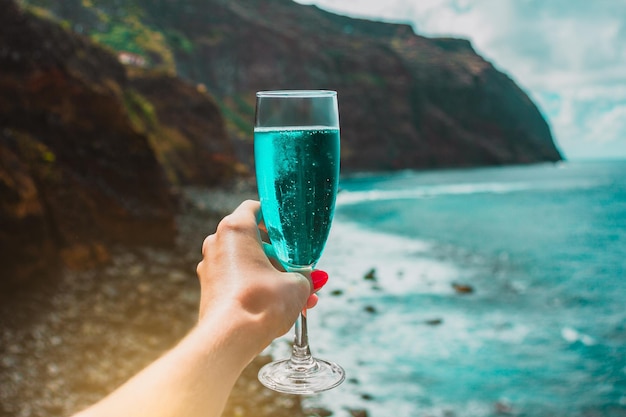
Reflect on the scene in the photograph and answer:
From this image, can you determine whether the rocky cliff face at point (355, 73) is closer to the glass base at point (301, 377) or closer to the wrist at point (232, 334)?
the glass base at point (301, 377)

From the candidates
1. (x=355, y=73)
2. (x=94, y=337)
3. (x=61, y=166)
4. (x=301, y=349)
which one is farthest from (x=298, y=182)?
(x=355, y=73)

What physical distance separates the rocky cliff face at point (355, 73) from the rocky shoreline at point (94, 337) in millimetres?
55163

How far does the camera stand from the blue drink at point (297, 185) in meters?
1.99

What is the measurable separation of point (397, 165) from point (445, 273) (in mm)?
100132

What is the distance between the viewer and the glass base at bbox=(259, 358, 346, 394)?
6.52ft

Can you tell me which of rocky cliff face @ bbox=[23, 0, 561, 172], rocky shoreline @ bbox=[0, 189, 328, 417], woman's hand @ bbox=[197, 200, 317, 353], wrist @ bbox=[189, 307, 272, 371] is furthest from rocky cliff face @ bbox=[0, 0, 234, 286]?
rocky cliff face @ bbox=[23, 0, 561, 172]

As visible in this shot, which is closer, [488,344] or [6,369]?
[6,369]

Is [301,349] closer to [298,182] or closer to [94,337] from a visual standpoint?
[298,182]

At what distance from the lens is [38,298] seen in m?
9.02

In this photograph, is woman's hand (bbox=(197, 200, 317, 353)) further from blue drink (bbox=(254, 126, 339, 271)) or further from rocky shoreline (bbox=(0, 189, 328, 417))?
rocky shoreline (bbox=(0, 189, 328, 417))

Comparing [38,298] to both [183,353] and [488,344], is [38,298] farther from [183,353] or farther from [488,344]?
[488,344]

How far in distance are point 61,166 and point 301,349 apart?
11.5m

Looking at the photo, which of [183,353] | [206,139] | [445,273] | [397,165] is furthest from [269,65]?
[183,353]

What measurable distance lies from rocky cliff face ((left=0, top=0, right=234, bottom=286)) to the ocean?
4329 millimetres
